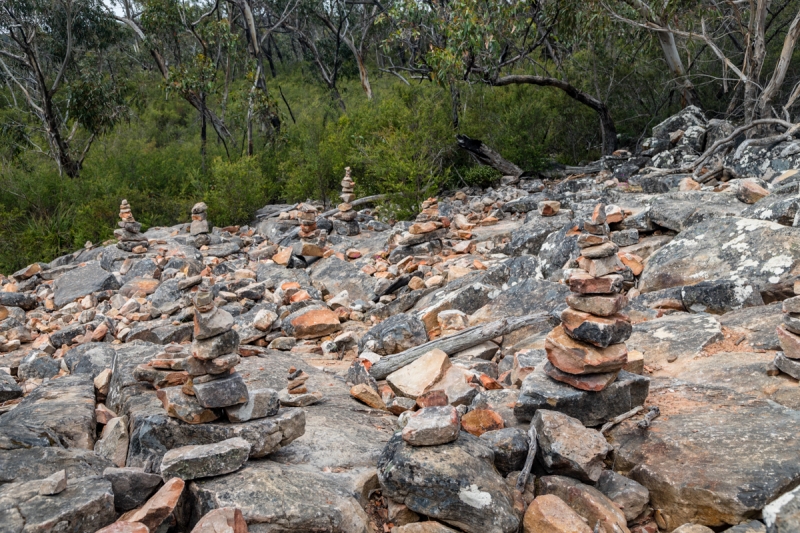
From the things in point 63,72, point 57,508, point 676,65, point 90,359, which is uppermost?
point 63,72

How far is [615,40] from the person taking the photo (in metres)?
16.5

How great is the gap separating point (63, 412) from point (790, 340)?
4788 mm

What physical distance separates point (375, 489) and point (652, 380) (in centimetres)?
216

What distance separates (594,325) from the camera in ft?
12.2

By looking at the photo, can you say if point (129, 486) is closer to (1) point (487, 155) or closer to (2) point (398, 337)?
(2) point (398, 337)

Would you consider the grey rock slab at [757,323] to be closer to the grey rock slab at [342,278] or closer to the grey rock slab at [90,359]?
the grey rock slab at [342,278]

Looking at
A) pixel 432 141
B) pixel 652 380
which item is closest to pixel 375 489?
pixel 652 380

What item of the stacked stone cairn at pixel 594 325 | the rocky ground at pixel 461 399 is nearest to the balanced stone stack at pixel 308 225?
the rocky ground at pixel 461 399

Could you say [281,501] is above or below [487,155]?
above

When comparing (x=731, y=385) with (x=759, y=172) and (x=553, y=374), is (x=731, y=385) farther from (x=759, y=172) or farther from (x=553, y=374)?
(x=759, y=172)

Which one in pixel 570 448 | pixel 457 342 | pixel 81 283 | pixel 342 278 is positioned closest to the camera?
pixel 570 448

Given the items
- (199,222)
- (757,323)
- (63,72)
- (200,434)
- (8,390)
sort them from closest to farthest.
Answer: (200,434) < (757,323) < (8,390) < (199,222) < (63,72)

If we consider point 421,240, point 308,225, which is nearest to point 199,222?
point 308,225

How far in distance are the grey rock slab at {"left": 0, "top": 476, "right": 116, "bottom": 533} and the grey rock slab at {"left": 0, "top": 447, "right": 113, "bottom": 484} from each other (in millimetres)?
318
